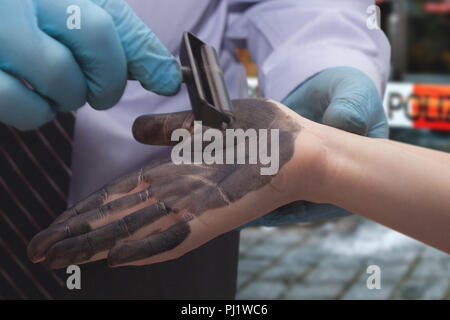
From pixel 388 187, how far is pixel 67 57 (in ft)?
2.63

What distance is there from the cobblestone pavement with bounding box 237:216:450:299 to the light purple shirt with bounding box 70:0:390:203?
6.91 feet

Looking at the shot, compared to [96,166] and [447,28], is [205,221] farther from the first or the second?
[447,28]

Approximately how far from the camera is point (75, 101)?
1.21m

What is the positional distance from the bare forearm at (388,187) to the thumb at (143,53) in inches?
15.4

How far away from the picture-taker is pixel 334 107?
1351mm

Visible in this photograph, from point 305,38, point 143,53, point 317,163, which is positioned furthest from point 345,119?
point 143,53

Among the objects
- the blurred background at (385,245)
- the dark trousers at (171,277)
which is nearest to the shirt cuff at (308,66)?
the dark trousers at (171,277)

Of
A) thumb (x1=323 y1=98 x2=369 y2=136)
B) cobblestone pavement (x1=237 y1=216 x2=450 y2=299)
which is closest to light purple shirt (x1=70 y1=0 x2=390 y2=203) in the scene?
thumb (x1=323 y1=98 x2=369 y2=136)

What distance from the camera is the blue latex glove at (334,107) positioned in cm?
136

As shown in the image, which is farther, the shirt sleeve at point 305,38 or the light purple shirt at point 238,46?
the shirt sleeve at point 305,38

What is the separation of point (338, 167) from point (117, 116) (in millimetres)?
621

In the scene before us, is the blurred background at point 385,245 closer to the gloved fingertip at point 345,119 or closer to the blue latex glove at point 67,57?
the gloved fingertip at point 345,119

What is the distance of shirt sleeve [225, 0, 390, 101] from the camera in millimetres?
1597
